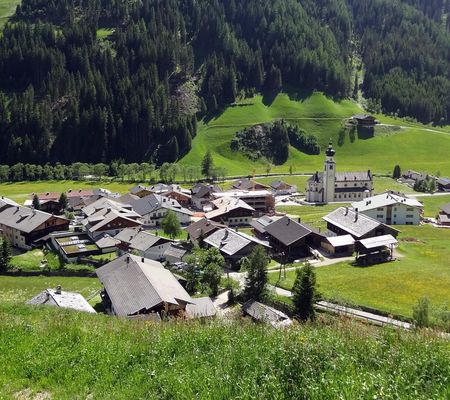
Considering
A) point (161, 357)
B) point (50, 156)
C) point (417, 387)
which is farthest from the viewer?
point (50, 156)

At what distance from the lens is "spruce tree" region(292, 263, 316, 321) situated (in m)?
41.6

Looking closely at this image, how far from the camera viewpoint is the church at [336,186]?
111062 millimetres

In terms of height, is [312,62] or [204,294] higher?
[312,62]

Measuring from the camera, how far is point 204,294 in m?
50.9

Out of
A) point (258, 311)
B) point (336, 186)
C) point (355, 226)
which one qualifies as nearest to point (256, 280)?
point (258, 311)

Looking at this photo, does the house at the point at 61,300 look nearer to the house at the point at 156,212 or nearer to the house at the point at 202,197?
the house at the point at 156,212

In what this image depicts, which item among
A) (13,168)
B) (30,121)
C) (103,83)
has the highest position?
(103,83)

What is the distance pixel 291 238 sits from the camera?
225 feet

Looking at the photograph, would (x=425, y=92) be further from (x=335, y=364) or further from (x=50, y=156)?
(x=335, y=364)

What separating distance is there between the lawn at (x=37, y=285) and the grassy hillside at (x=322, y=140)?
90464mm

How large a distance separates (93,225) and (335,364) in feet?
228

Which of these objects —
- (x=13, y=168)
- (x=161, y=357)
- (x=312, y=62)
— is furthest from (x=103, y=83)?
(x=161, y=357)

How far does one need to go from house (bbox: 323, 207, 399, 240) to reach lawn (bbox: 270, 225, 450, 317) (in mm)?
3890

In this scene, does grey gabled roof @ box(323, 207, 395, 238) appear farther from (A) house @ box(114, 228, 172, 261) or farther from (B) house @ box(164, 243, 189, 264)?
(A) house @ box(114, 228, 172, 261)
